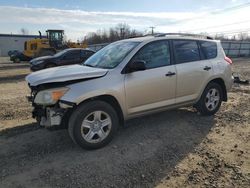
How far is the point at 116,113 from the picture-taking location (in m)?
4.89

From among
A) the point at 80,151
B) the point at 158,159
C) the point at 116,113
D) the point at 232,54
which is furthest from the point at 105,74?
the point at 232,54

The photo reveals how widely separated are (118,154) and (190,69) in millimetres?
2463

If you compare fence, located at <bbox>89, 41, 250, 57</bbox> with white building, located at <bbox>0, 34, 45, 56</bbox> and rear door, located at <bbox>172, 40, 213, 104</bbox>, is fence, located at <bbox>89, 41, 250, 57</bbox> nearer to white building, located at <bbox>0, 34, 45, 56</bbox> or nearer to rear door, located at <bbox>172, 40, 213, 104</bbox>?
rear door, located at <bbox>172, 40, 213, 104</bbox>

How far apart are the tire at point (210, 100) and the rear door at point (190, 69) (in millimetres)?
251

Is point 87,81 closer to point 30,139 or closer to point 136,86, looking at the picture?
point 136,86

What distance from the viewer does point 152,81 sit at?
5.20 m

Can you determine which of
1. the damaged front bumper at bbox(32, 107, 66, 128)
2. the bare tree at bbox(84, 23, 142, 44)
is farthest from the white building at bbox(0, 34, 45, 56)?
the damaged front bumper at bbox(32, 107, 66, 128)

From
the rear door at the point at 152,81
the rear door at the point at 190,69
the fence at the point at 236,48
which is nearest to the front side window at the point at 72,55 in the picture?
the rear door at the point at 190,69

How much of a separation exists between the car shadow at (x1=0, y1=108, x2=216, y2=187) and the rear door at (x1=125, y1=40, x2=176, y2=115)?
1.97 ft

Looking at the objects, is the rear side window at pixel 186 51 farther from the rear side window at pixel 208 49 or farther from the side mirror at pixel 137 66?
the side mirror at pixel 137 66

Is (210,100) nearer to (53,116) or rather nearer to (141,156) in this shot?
(141,156)

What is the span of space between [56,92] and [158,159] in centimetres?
190

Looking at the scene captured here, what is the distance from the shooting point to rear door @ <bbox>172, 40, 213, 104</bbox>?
18.8 ft

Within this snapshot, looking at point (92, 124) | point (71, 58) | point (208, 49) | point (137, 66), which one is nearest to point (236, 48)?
point (71, 58)
